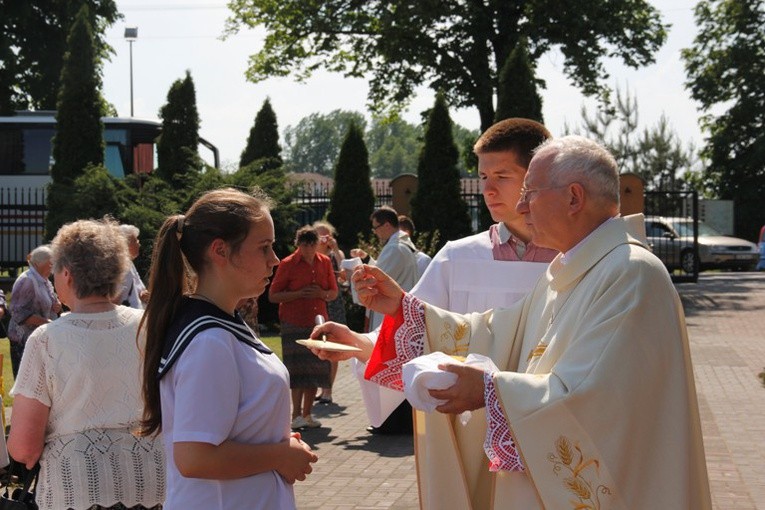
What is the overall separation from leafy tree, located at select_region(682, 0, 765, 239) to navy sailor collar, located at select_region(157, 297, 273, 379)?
41580mm

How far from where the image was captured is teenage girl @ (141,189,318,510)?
3.04 meters

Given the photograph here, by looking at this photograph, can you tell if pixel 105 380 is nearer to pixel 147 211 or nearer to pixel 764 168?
pixel 147 211

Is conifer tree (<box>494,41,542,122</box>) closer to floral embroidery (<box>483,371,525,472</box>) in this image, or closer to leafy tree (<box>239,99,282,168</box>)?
leafy tree (<box>239,99,282,168</box>)

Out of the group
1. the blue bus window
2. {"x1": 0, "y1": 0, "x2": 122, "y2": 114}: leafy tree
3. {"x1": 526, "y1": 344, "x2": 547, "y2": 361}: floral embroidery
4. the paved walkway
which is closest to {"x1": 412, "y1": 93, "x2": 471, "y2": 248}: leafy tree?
the paved walkway

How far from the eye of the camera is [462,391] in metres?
3.33

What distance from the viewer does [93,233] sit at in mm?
4422

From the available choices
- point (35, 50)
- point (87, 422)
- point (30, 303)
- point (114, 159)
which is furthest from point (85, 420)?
point (35, 50)

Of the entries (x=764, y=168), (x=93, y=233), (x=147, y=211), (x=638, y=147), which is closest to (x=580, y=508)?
(x=93, y=233)

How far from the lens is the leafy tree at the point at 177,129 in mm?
21922

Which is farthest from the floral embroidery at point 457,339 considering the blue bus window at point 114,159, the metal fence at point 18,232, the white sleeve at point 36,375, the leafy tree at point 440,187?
the blue bus window at point 114,159

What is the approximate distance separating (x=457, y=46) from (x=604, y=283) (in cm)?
2851

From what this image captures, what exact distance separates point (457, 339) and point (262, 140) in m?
19.9

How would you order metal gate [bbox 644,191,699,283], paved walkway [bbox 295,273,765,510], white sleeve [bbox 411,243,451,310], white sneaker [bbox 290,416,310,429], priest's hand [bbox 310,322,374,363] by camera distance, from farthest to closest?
metal gate [bbox 644,191,699,283] → white sneaker [bbox 290,416,310,429] → paved walkway [bbox 295,273,765,510] → white sleeve [bbox 411,243,451,310] → priest's hand [bbox 310,322,374,363]

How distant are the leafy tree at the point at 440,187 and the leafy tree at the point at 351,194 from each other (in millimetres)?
1131
